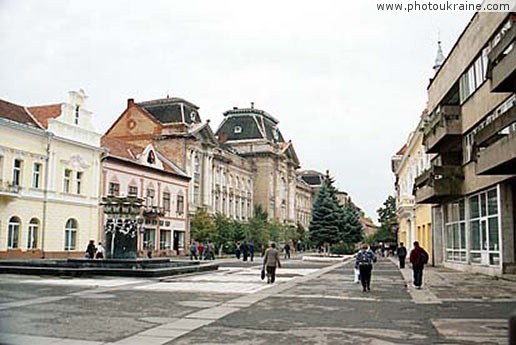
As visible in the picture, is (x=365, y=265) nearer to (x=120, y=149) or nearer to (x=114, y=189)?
(x=114, y=189)

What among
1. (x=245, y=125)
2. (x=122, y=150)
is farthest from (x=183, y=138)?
(x=245, y=125)

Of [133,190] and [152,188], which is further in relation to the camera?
[152,188]

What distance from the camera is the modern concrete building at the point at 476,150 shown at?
21.8 meters

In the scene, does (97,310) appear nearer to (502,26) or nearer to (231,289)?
(231,289)

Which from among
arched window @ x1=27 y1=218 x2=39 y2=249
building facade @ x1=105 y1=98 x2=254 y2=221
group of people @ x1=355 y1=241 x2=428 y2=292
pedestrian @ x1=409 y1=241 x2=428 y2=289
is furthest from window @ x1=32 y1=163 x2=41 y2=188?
pedestrian @ x1=409 y1=241 x2=428 y2=289

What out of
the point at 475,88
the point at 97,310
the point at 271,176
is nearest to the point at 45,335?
the point at 97,310

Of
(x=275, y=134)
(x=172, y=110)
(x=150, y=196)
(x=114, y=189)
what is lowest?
(x=150, y=196)

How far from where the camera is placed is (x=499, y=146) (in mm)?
21156

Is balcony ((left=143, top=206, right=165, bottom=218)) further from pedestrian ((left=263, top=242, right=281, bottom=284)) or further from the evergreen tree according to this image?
pedestrian ((left=263, top=242, right=281, bottom=284))

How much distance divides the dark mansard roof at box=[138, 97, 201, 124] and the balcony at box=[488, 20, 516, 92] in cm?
4982

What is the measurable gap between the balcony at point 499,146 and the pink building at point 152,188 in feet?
112

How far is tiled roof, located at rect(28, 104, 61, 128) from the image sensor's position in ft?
147

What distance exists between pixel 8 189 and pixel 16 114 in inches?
259

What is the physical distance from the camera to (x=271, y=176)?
94.0 metres
